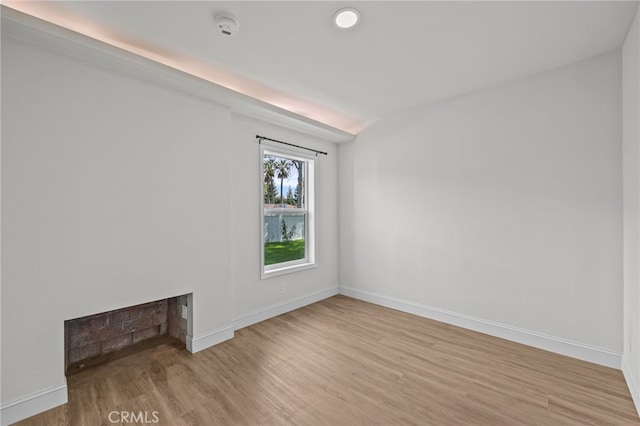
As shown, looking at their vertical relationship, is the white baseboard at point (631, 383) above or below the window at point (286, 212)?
below

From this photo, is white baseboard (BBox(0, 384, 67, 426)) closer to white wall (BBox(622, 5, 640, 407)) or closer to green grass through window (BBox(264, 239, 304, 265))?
green grass through window (BBox(264, 239, 304, 265))

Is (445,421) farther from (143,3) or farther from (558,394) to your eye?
(143,3)

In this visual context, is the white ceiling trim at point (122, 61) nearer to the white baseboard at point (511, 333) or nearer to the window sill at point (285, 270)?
the window sill at point (285, 270)

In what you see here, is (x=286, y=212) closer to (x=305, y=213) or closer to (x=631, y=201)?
(x=305, y=213)

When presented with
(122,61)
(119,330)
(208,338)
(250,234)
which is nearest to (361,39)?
(122,61)

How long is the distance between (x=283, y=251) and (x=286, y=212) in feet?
1.75

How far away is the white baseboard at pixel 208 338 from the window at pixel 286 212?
0.76 meters

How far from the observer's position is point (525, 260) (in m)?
2.71

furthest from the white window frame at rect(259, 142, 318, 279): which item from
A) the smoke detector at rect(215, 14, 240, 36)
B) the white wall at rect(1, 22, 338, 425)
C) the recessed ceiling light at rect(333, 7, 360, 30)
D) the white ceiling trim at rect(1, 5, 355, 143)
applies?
the recessed ceiling light at rect(333, 7, 360, 30)

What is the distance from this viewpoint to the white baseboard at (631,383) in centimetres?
180

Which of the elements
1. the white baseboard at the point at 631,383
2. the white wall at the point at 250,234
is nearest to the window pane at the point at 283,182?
the white wall at the point at 250,234

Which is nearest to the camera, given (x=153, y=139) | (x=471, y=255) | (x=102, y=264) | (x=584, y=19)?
(x=584, y=19)

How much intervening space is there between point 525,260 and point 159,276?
3366 mm

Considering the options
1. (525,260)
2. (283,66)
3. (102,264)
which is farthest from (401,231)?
(102,264)
